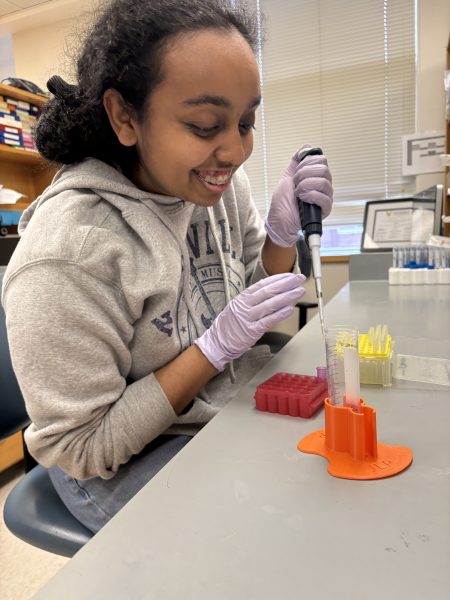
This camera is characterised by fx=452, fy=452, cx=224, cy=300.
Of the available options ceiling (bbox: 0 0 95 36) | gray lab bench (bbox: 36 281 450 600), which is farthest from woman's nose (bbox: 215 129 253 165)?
ceiling (bbox: 0 0 95 36)

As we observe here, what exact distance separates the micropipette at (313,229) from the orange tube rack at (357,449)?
0.86 feet

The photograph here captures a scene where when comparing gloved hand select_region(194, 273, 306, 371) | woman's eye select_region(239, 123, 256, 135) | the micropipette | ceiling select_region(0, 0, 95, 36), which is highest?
ceiling select_region(0, 0, 95, 36)

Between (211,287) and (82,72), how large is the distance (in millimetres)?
460

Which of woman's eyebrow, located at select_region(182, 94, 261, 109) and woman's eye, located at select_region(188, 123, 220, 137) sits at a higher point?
woman's eyebrow, located at select_region(182, 94, 261, 109)

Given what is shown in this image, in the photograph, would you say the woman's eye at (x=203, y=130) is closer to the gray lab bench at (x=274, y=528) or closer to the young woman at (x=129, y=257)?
the young woman at (x=129, y=257)

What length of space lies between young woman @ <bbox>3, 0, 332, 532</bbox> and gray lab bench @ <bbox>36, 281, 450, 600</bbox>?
21 centimetres

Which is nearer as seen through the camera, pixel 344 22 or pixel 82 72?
pixel 82 72

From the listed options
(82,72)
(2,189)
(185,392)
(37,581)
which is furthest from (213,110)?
(2,189)

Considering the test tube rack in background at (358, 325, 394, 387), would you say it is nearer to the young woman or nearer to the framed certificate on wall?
the young woman

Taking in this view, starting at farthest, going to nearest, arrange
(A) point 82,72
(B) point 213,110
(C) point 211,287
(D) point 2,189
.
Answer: (D) point 2,189, (C) point 211,287, (A) point 82,72, (B) point 213,110

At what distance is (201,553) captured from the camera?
358 millimetres

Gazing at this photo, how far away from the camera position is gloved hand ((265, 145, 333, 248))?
92 cm

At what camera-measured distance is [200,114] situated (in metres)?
0.68

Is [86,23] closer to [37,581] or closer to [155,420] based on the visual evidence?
[155,420]
